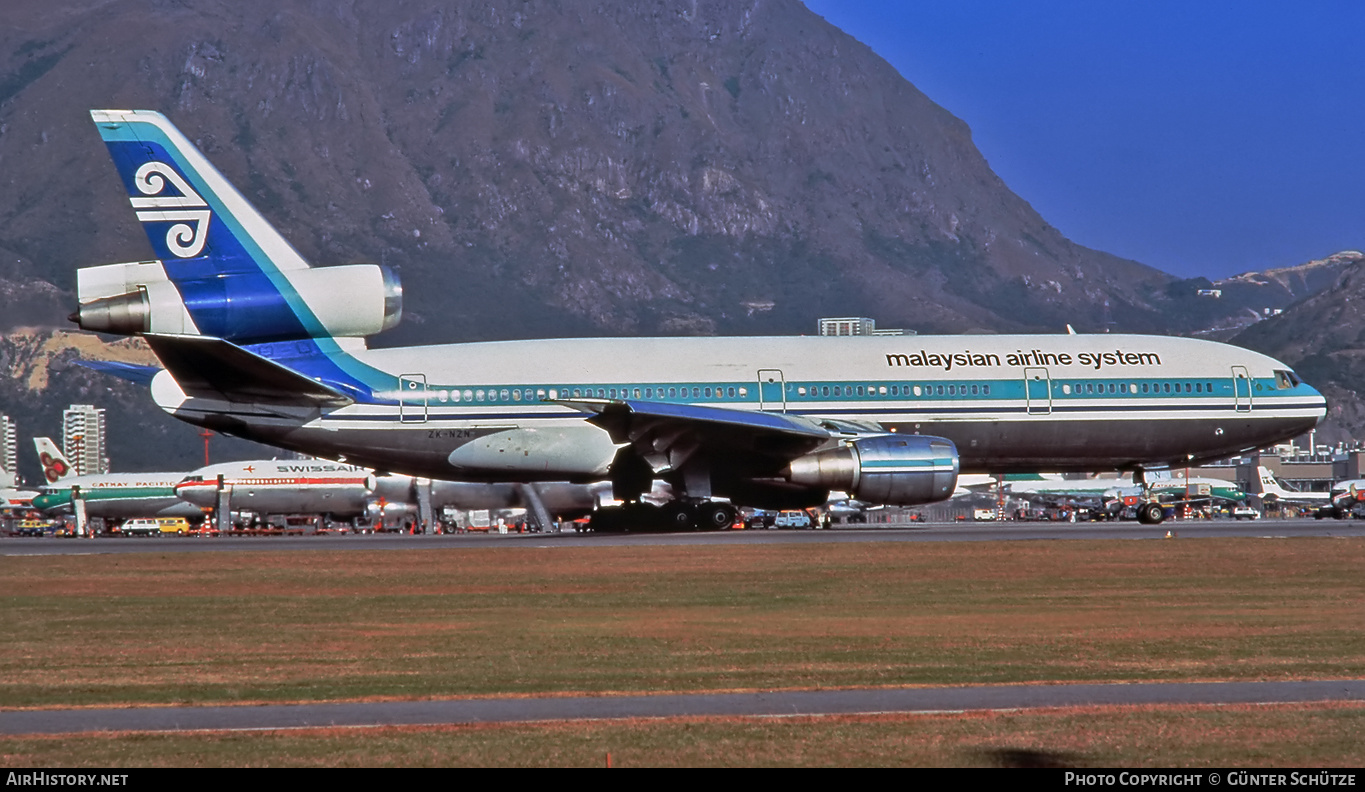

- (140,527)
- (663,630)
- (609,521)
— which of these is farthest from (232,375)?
(140,527)

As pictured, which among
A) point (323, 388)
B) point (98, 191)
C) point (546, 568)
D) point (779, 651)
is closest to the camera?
point (779, 651)

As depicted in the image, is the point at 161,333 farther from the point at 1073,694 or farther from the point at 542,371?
the point at 1073,694

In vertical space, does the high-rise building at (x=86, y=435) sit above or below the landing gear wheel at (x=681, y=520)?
above

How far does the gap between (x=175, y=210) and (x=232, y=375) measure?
3.62m

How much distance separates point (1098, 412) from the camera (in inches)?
1378

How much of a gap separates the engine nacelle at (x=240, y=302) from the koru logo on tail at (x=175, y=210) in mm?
687

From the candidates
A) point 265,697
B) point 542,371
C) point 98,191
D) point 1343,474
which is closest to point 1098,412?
point 542,371

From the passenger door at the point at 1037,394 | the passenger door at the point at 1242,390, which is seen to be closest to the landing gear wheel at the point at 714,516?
the passenger door at the point at 1037,394

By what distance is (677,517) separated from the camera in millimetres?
33062

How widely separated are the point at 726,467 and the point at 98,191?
182 meters

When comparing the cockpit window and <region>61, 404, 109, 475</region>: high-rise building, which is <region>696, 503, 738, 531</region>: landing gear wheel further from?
<region>61, 404, 109, 475</region>: high-rise building

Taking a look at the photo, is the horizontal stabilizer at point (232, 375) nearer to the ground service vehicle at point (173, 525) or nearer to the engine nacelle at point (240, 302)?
the engine nacelle at point (240, 302)

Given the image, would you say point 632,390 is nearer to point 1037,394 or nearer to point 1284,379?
point 1037,394

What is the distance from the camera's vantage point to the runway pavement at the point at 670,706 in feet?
35.8
